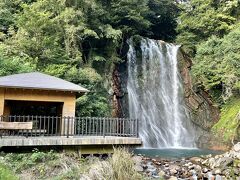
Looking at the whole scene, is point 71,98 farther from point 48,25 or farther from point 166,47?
point 166,47

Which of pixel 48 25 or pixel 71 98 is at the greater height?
pixel 48 25

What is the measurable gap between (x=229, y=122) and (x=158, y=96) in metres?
5.60

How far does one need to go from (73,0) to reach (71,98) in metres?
10.2

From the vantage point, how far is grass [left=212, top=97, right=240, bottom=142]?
21719 mm

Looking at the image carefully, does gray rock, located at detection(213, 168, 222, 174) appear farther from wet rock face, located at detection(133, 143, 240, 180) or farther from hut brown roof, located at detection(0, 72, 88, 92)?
hut brown roof, located at detection(0, 72, 88, 92)

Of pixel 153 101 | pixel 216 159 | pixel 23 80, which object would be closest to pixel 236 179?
pixel 216 159

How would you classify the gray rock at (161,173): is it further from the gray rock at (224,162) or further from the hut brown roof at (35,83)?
the hut brown roof at (35,83)

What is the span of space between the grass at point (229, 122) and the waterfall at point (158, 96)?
212 centimetres

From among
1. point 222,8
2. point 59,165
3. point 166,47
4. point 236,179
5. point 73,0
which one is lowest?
point 236,179

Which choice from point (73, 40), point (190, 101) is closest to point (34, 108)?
point (73, 40)

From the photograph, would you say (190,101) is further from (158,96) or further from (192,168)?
(192,168)

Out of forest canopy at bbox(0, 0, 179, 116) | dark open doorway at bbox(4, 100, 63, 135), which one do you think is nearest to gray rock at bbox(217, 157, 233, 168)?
forest canopy at bbox(0, 0, 179, 116)

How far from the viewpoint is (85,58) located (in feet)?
75.2

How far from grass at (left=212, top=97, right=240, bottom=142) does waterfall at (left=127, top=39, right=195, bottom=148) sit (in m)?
2.12
